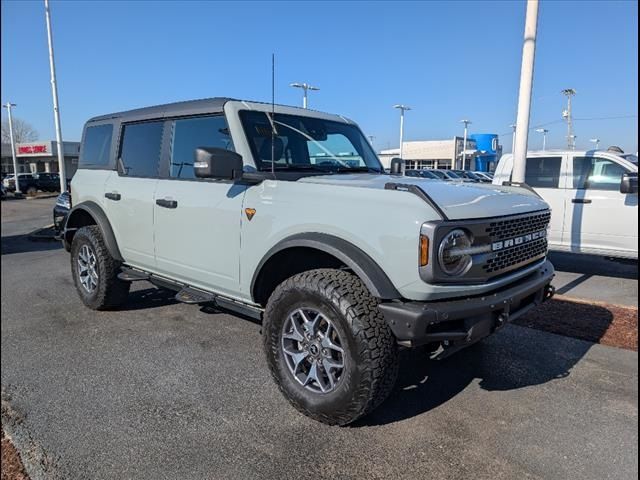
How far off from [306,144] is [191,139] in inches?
39.9

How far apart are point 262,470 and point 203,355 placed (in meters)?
1.69

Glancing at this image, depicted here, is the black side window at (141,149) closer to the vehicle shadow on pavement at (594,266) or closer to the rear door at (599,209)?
the rear door at (599,209)

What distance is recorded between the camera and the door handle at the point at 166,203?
4.05 m

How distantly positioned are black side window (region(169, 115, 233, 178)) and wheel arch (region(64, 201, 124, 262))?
1162mm

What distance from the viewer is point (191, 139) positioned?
13.6 feet

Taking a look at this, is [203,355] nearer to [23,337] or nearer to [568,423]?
[23,337]

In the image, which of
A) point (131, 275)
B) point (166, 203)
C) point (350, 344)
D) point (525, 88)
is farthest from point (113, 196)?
point (525, 88)

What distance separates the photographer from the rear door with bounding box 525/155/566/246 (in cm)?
739

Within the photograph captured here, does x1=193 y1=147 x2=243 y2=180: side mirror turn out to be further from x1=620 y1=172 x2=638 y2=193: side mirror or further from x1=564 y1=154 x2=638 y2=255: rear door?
x1=564 y1=154 x2=638 y2=255: rear door

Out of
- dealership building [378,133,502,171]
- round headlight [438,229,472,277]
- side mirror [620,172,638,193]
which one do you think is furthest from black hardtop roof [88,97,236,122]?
dealership building [378,133,502,171]

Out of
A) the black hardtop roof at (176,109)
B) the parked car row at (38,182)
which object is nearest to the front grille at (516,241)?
the black hardtop roof at (176,109)

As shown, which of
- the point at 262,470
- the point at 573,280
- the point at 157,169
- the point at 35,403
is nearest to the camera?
the point at 262,470

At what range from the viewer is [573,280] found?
7.27 meters

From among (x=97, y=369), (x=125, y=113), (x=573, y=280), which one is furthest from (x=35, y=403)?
(x=573, y=280)
